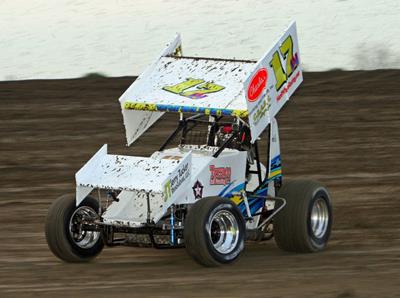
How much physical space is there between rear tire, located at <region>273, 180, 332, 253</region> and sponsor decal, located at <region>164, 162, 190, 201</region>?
46.1 inches

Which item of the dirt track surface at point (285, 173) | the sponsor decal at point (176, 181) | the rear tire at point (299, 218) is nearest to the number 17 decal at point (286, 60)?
the rear tire at point (299, 218)

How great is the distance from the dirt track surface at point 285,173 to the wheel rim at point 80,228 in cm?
23

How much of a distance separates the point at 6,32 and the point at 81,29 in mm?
1422

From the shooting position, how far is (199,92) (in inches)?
442

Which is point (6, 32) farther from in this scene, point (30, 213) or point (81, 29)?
point (30, 213)

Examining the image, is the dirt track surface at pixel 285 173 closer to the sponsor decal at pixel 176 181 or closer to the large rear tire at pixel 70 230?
the large rear tire at pixel 70 230

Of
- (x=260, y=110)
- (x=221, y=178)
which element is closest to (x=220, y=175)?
(x=221, y=178)

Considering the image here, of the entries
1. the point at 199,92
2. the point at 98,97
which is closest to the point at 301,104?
the point at 98,97

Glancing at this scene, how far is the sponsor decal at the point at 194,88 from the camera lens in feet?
36.7

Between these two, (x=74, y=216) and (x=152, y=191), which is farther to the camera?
(x=74, y=216)

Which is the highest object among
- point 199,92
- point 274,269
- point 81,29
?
point 81,29

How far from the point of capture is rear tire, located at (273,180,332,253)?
11.1 meters

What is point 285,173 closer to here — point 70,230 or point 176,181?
point 70,230

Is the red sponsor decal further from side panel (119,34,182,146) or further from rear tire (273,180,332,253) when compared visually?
side panel (119,34,182,146)
